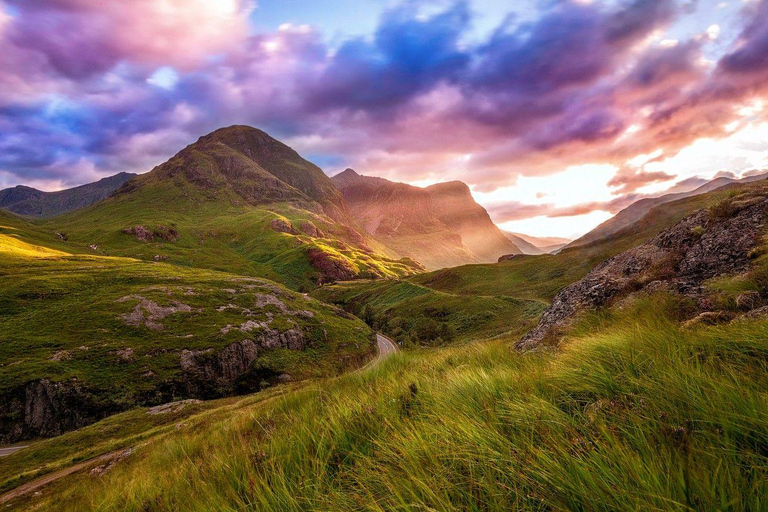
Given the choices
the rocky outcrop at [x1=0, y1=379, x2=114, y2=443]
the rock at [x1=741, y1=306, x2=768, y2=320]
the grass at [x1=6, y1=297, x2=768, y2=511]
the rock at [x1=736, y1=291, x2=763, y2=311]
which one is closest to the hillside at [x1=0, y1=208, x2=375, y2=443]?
the rocky outcrop at [x1=0, y1=379, x2=114, y2=443]

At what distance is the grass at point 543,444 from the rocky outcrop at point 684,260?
4.03 metres

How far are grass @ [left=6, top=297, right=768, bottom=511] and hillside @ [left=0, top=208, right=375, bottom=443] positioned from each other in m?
33.8

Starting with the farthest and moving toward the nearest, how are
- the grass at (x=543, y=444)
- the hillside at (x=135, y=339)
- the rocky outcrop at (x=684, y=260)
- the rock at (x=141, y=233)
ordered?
1. the rock at (x=141, y=233)
2. the hillside at (x=135, y=339)
3. the rocky outcrop at (x=684, y=260)
4. the grass at (x=543, y=444)

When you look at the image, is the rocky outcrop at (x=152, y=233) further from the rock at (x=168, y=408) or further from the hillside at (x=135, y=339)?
the rock at (x=168, y=408)

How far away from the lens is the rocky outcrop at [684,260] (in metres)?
6.80

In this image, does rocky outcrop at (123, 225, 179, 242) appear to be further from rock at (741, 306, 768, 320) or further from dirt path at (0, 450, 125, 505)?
rock at (741, 306, 768, 320)

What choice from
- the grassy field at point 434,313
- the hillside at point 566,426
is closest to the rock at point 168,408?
the grassy field at point 434,313

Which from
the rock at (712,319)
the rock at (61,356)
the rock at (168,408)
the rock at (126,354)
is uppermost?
the rock at (712,319)

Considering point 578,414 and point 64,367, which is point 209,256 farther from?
point 578,414

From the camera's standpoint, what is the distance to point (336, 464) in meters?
2.84

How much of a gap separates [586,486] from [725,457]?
2.26ft

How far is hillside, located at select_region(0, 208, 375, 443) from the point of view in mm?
44781

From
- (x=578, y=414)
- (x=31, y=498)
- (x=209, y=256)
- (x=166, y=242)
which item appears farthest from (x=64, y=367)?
(x=166, y=242)

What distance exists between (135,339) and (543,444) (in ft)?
242
